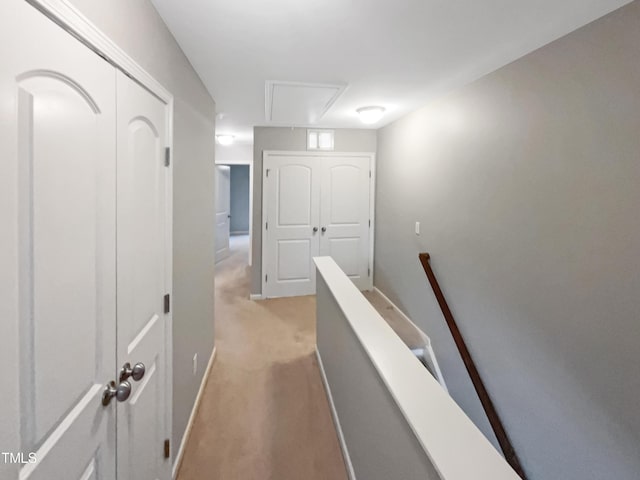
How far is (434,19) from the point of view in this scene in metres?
1.53

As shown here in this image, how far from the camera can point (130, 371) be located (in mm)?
1130

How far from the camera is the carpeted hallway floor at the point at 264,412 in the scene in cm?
180

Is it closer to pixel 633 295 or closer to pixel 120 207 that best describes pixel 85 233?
pixel 120 207

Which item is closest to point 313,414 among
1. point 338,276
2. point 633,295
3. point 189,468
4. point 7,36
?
point 189,468

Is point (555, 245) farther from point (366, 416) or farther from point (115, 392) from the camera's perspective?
point (115, 392)

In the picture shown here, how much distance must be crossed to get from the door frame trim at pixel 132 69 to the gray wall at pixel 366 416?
936 millimetres

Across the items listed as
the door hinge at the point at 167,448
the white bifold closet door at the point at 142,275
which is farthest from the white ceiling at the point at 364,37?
the door hinge at the point at 167,448

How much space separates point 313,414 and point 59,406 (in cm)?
175

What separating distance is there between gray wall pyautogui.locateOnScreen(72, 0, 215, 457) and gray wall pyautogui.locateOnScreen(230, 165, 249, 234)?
7.57 meters

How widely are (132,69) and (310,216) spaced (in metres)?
3.36

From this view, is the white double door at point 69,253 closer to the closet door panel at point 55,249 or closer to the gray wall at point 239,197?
the closet door panel at point 55,249

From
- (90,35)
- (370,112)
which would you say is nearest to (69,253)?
(90,35)

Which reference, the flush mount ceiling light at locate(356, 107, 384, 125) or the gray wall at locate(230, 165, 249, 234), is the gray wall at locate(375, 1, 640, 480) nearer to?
the flush mount ceiling light at locate(356, 107, 384, 125)

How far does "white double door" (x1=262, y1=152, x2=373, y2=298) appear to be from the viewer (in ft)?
14.2
